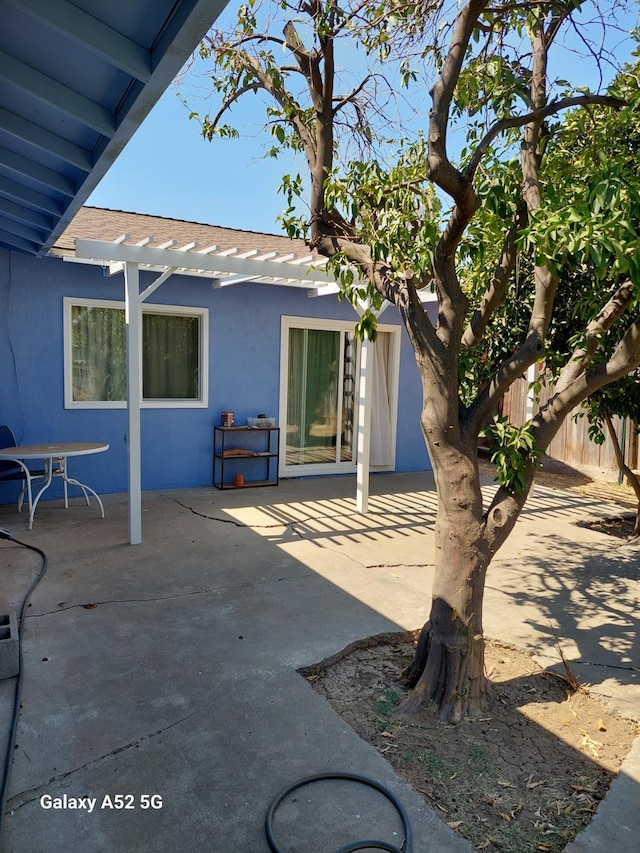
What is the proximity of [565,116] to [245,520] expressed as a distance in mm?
4868

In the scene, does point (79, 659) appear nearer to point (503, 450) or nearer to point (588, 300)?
point (503, 450)

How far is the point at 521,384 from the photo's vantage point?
11.3 meters

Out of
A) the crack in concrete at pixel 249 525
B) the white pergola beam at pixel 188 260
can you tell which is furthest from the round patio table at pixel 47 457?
the white pergola beam at pixel 188 260

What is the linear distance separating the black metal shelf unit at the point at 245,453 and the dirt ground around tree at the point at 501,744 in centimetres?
470

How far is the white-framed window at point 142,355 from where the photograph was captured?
715 centimetres

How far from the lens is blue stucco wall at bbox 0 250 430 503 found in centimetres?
673

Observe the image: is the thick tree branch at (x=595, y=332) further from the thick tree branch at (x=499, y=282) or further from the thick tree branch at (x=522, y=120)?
the thick tree branch at (x=522, y=120)

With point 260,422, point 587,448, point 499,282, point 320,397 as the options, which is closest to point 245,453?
point 260,422

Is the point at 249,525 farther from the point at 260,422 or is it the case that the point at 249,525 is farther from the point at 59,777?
the point at 59,777

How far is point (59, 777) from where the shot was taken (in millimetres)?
2379

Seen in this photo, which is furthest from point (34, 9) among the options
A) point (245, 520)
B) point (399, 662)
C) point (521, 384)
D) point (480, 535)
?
point (521, 384)

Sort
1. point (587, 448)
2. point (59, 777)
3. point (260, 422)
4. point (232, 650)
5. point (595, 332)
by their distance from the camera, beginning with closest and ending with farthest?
point (59, 777) < point (595, 332) < point (232, 650) < point (260, 422) < point (587, 448)

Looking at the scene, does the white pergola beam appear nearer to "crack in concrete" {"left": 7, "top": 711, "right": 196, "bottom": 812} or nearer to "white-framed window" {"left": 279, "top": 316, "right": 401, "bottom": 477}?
"white-framed window" {"left": 279, "top": 316, "right": 401, "bottom": 477}

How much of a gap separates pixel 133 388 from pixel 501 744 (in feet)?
14.1
